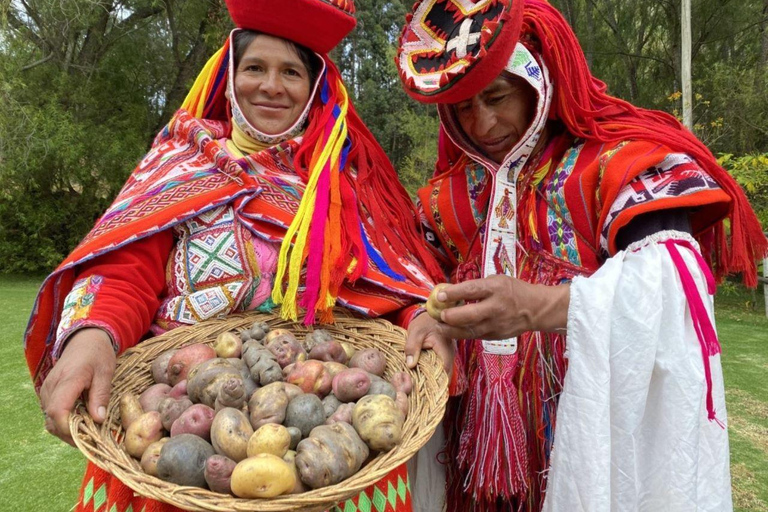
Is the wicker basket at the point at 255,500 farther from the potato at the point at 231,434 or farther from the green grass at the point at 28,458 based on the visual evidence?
the green grass at the point at 28,458

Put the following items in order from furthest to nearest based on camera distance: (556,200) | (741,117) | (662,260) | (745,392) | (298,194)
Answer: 1. (741,117)
2. (745,392)
3. (298,194)
4. (556,200)
5. (662,260)

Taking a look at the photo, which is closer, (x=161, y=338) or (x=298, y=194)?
(x=161, y=338)

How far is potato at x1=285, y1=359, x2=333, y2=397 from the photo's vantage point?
5.18ft

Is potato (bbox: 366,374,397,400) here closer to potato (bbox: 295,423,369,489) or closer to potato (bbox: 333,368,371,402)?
potato (bbox: 333,368,371,402)

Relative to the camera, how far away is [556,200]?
1679mm

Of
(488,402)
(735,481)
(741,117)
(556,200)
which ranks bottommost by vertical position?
(735,481)

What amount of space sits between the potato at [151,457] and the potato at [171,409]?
8cm

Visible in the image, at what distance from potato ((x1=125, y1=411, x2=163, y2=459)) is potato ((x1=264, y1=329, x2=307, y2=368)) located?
0.39 meters

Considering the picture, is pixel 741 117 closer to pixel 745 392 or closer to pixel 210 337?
pixel 745 392

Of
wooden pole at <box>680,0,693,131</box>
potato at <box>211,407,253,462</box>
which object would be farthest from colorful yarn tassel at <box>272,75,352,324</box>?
wooden pole at <box>680,0,693,131</box>

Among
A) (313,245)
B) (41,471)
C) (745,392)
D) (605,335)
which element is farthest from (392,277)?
(745,392)

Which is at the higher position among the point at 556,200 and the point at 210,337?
the point at 556,200

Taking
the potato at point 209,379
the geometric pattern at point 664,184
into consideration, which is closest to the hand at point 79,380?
the potato at point 209,379

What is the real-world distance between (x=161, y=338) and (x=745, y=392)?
4.47 metres
